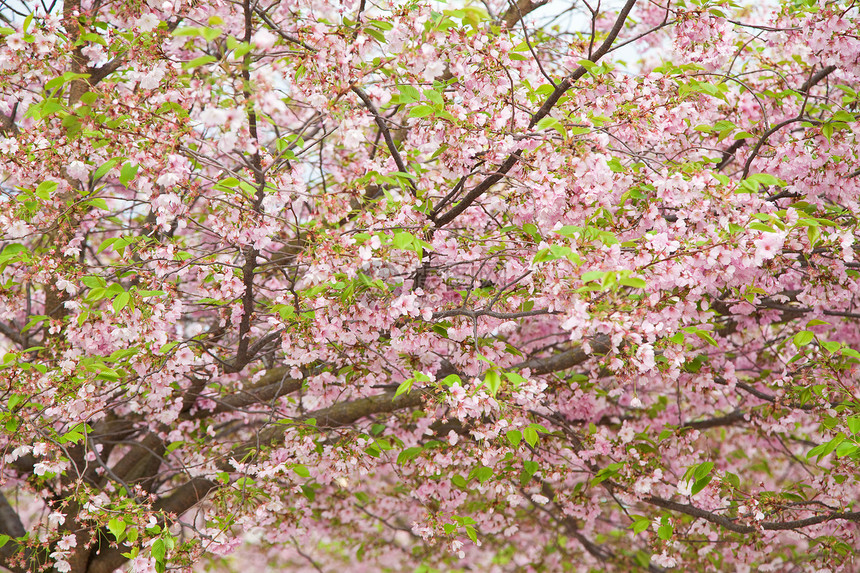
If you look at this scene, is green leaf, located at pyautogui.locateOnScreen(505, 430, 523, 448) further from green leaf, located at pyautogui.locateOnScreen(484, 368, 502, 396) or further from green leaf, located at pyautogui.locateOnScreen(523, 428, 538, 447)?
green leaf, located at pyautogui.locateOnScreen(484, 368, 502, 396)

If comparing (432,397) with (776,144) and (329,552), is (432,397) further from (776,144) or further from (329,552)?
(329,552)

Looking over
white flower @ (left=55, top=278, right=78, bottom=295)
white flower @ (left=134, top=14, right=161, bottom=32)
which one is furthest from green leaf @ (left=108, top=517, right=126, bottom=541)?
white flower @ (left=134, top=14, right=161, bottom=32)

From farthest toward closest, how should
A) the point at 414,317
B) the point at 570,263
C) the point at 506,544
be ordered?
the point at 506,544, the point at 414,317, the point at 570,263

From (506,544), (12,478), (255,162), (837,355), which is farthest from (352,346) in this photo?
(506,544)

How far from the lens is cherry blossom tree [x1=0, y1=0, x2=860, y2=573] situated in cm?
325

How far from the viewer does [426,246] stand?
11.2 ft

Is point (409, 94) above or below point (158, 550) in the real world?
above

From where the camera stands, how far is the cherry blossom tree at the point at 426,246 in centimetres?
325

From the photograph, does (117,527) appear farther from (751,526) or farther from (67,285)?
(751,526)

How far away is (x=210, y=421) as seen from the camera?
5.88 m

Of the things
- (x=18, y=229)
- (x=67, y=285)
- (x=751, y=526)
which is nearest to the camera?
(x=67, y=285)

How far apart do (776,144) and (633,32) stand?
324 centimetres

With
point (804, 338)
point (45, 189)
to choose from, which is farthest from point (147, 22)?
point (804, 338)

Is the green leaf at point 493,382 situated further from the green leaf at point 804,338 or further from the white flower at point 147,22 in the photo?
the white flower at point 147,22
